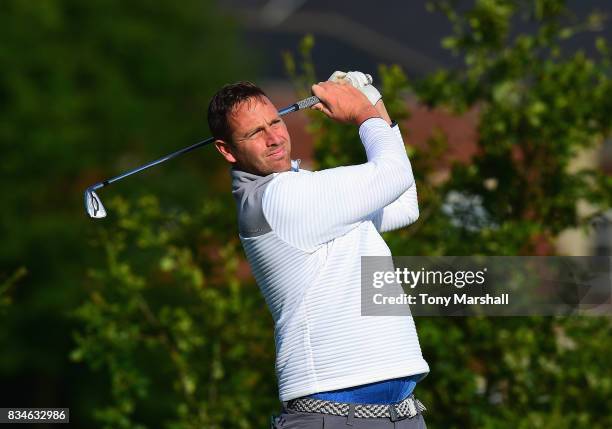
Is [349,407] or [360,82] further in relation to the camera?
[360,82]

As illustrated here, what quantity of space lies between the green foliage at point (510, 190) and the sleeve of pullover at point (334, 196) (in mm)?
3301

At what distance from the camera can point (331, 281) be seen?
414 centimetres

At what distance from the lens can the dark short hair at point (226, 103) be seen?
443 cm

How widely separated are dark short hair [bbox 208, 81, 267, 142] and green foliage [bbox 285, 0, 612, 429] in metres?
3.14

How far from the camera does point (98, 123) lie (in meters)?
22.9

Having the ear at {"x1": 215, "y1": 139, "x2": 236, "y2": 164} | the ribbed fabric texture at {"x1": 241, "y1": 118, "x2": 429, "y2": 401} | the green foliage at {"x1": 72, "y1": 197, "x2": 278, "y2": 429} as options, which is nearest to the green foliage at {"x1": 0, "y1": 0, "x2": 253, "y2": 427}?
the green foliage at {"x1": 72, "y1": 197, "x2": 278, "y2": 429}

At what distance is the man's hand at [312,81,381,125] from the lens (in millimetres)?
4355

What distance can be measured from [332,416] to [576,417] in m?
3.98

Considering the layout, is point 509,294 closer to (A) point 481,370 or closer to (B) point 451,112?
(A) point 481,370

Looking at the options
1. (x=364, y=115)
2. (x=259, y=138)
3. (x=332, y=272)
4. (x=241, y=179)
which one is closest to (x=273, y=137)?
(x=259, y=138)

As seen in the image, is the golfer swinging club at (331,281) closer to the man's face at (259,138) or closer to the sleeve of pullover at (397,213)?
the man's face at (259,138)

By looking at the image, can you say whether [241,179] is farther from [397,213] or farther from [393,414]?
[393,414]

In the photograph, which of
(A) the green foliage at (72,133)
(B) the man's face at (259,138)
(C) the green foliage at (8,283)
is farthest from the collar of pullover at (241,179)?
(A) the green foliage at (72,133)

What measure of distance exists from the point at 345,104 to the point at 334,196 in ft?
1.44
